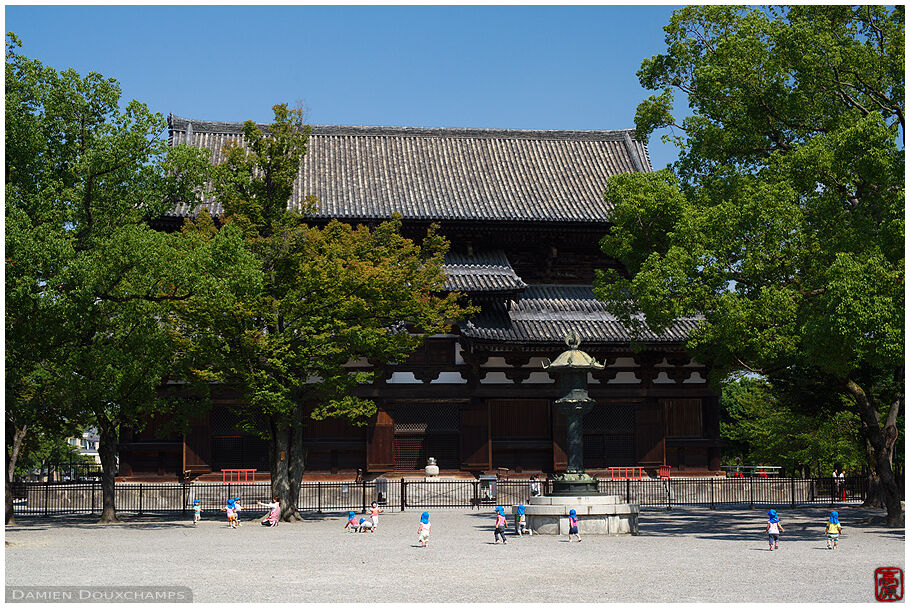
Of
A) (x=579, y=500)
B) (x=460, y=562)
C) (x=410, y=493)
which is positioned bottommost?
(x=410, y=493)

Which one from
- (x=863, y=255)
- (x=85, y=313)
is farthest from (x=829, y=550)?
(x=85, y=313)

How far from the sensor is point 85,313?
1956cm

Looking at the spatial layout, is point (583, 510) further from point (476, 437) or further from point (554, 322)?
point (554, 322)

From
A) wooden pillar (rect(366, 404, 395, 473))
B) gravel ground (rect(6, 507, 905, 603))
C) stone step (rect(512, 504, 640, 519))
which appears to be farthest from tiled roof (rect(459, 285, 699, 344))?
stone step (rect(512, 504, 640, 519))

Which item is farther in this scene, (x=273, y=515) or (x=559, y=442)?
(x=559, y=442)

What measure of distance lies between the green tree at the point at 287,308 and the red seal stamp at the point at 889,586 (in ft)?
53.3

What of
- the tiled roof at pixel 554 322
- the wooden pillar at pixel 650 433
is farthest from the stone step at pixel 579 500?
the wooden pillar at pixel 650 433

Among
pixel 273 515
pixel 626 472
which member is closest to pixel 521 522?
pixel 273 515

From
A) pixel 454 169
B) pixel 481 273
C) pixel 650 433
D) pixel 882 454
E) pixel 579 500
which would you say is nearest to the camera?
pixel 579 500

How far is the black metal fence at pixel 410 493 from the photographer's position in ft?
107

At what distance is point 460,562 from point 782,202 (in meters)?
10.7

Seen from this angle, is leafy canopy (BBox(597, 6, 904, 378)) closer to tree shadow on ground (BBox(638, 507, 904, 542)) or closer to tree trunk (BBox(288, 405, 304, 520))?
tree shadow on ground (BBox(638, 507, 904, 542))

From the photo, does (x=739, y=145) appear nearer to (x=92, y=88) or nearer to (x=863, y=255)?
(x=863, y=255)

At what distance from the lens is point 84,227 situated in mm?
20891
